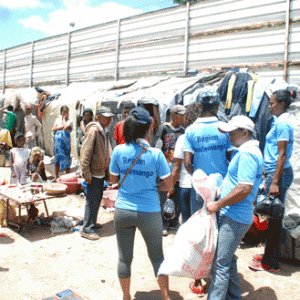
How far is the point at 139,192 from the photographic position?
2.77 meters

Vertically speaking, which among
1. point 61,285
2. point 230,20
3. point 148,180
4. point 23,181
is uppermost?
point 230,20

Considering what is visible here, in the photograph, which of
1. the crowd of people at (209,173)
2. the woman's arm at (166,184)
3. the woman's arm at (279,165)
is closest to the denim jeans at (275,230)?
the crowd of people at (209,173)

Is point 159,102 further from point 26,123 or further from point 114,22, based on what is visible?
point 114,22

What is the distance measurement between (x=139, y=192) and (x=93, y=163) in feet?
7.12

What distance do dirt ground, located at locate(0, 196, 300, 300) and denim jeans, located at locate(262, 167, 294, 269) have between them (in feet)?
0.58

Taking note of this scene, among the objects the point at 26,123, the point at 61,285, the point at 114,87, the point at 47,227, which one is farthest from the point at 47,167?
the point at 61,285

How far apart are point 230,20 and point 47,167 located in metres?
6.38

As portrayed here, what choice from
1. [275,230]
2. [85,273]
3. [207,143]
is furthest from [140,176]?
[275,230]

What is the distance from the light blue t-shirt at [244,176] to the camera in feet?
8.11

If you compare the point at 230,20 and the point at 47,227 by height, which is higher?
the point at 230,20

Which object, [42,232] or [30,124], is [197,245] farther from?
[30,124]

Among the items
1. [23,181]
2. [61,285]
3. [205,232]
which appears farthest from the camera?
[23,181]

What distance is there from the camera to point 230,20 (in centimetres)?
845

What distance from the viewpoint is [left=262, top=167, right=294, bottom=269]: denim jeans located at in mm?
3674
